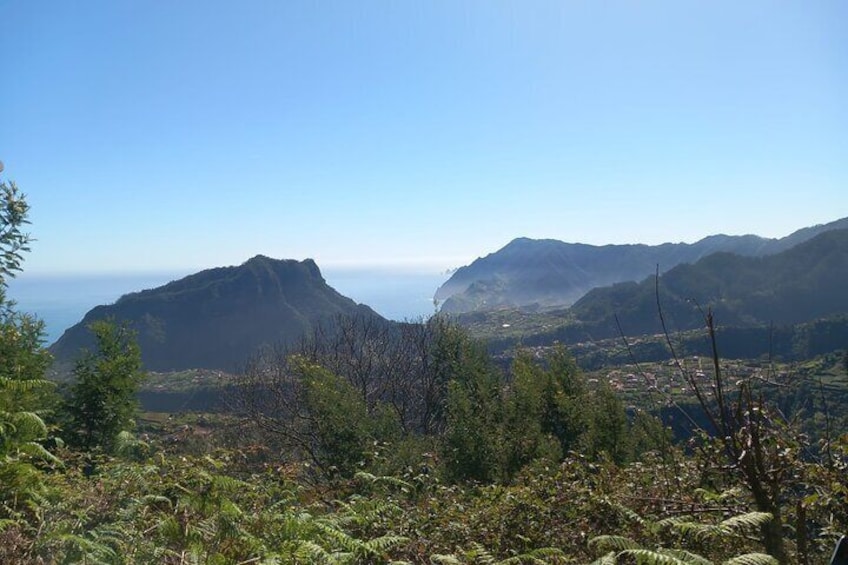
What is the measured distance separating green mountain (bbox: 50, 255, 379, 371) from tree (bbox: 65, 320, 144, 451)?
463ft

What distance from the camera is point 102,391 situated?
1570 centimetres

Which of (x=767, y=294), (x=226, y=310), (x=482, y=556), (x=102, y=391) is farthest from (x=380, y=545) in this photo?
(x=767, y=294)

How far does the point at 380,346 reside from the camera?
34.1 meters

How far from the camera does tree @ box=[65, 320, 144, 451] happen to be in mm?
15695

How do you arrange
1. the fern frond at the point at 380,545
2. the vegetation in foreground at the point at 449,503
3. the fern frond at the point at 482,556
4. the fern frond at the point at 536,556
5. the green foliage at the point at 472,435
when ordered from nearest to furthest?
the vegetation in foreground at the point at 449,503 < the fern frond at the point at 536,556 < the fern frond at the point at 482,556 < the fern frond at the point at 380,545 < the green foliage at the point at 472,435

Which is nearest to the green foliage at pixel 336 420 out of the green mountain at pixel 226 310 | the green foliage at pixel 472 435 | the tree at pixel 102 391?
the green foliage at pixel 472 435

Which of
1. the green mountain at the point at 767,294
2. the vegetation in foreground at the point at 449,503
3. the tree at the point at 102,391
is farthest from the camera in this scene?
the green mountain at the point at 767,294

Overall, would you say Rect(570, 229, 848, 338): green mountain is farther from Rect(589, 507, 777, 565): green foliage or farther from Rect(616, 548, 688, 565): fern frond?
Rect(616, 548, 688, 565): fern frond

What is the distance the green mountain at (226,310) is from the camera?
16375 cm

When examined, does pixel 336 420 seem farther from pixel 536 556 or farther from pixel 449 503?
pixel 536 556

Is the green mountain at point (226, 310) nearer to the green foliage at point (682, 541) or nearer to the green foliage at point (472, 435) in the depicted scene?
the green foliage at point (472, 435)

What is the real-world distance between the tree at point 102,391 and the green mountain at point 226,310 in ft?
463

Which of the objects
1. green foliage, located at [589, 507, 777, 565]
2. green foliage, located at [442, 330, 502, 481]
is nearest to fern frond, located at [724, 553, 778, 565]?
green foliage, located at [589, 507, 777, 565]

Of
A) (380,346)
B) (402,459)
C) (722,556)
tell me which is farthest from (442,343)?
(722,556)
